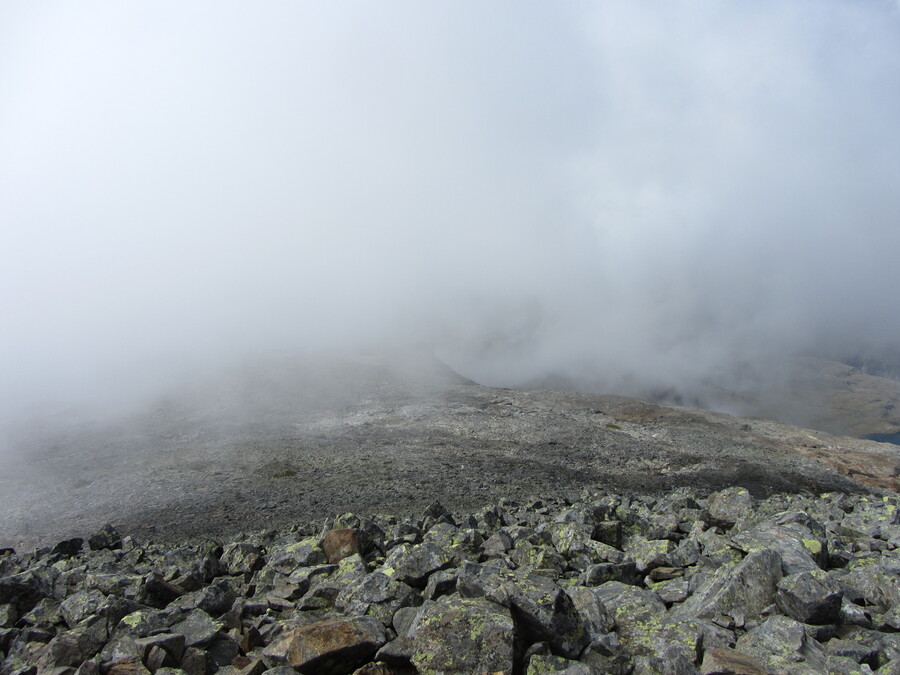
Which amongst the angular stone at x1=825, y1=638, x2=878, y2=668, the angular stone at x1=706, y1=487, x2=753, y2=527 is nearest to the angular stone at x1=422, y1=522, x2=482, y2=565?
the angular stone at x1=825, y1=638, x2=878, y2=668

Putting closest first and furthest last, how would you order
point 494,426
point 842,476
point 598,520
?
point 598,520 → point 842,476 → point 494,426

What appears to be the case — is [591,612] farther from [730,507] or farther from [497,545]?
[730,507]

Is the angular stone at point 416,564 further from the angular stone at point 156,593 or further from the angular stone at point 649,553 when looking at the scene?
the angular stone at point 156,593

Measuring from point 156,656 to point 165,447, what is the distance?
28.7 metres

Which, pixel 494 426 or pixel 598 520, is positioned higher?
pixel 598 520

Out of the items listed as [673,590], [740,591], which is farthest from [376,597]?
[740,591]

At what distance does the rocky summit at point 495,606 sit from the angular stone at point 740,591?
0.03m

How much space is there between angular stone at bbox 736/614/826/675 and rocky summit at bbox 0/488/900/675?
25mm

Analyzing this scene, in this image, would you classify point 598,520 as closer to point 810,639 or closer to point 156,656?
point 810,639

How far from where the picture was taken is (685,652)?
6977 millimetres

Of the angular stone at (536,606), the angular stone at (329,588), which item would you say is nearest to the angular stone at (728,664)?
the angular stone at (536,606)

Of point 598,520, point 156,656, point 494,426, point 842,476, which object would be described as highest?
point 156,656

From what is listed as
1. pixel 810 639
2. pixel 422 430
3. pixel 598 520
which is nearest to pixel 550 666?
pixel 810 639

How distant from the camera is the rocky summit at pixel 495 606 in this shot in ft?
23.3
